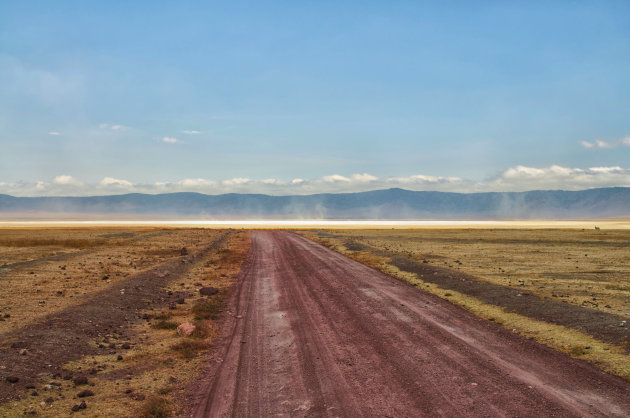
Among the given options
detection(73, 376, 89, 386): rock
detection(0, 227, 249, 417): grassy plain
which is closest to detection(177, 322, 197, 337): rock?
detection(0, 227, 249, 417): grassy plain

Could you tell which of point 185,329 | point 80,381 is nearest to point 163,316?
point 185,329

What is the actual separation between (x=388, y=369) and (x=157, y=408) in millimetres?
5256

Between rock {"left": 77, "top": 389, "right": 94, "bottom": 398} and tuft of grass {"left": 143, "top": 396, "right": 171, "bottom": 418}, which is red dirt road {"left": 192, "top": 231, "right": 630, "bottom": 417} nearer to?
tuft of grass {"left": 143, "top": 396, "right": 171, "bottom": 418}

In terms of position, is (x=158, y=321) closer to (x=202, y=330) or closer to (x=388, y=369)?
(x=202, y=330)

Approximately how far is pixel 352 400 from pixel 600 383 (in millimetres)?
5770

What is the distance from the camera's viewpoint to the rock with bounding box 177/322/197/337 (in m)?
14.3

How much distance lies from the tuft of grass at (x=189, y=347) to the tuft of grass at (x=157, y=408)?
3.06 meters

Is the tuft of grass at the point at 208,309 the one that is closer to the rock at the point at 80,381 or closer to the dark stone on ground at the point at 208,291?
the dark stone on ground at the point at 208,291

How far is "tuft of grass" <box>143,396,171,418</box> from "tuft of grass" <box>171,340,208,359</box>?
3.06 m

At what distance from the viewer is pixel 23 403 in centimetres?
885

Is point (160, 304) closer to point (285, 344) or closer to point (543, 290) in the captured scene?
point (285, 344)

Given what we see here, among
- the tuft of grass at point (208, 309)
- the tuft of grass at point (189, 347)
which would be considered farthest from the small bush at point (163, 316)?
the tuft of grass at point (189, 347)

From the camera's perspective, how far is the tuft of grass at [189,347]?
12.0m

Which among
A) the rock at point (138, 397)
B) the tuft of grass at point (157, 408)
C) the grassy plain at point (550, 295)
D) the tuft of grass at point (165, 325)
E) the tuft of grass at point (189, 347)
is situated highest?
the grassy plain at point (550, 295)
